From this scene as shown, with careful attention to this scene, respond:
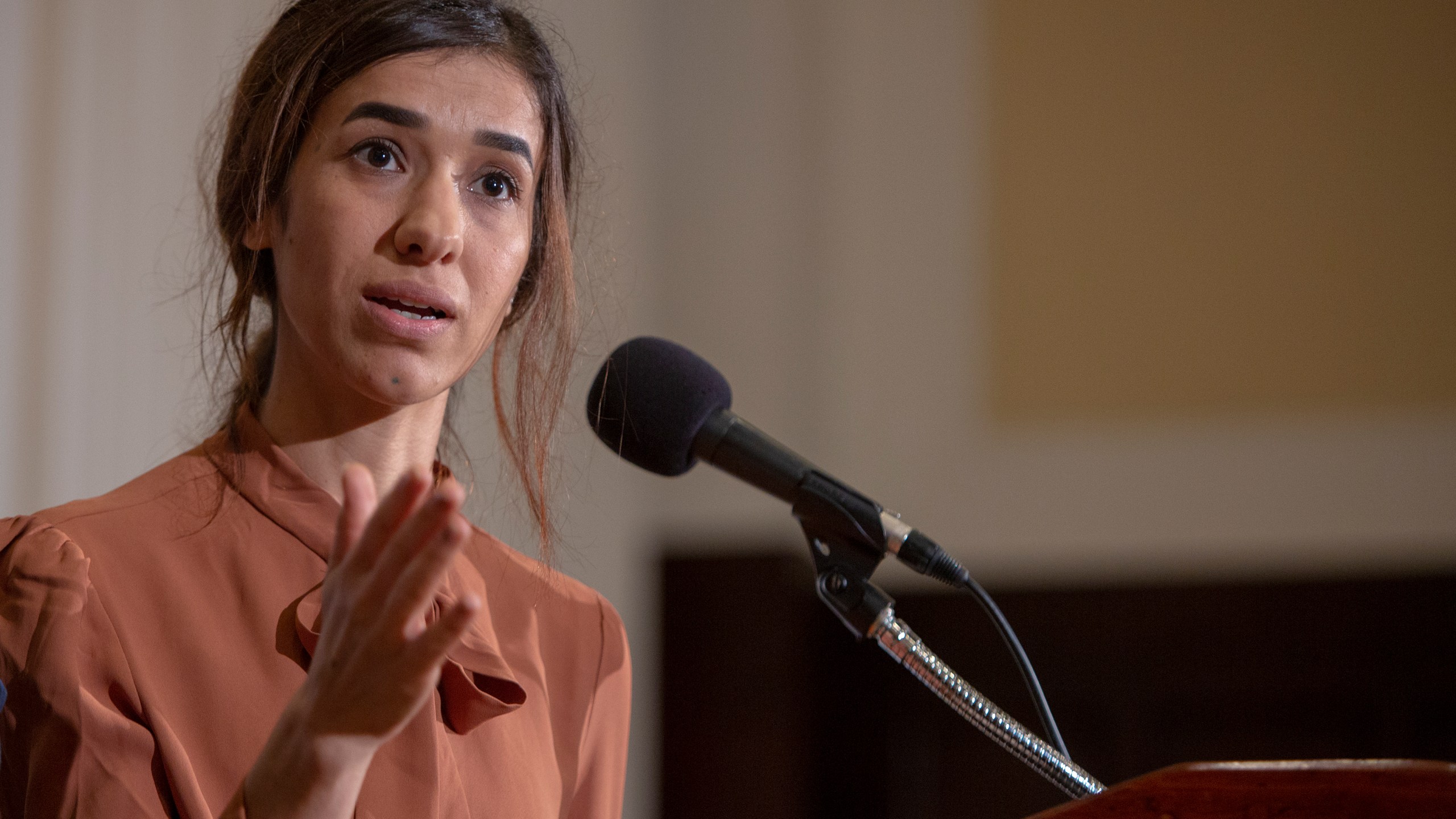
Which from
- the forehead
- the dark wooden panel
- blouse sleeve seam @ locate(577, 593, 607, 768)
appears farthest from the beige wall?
the forehead

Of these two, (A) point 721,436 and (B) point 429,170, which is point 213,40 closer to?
(B) point 429,170

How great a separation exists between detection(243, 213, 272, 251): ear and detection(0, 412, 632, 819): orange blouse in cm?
18

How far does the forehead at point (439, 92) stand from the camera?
4.23 ft

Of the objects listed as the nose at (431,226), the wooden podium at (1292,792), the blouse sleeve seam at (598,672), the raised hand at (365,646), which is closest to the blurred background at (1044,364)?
the blouse sleeve seam at (598,672)

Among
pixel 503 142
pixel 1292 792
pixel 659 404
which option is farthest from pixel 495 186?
pixel 1292 792

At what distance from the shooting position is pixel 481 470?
270cm

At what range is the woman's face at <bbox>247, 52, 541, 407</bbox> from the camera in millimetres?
1230

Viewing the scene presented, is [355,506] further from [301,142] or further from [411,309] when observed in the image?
[301,142]

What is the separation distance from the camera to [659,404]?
4.14 feet

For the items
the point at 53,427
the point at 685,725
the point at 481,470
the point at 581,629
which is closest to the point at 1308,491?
Result: the point at 685,725

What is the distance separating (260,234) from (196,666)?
45 cm

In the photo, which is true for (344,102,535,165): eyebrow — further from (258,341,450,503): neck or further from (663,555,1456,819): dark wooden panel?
(663,555,1456,819): dark wooden panel

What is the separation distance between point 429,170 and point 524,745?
604 millimetres

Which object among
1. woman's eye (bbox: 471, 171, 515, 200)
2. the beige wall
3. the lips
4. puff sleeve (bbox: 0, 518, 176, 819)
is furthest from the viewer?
the beige wall
